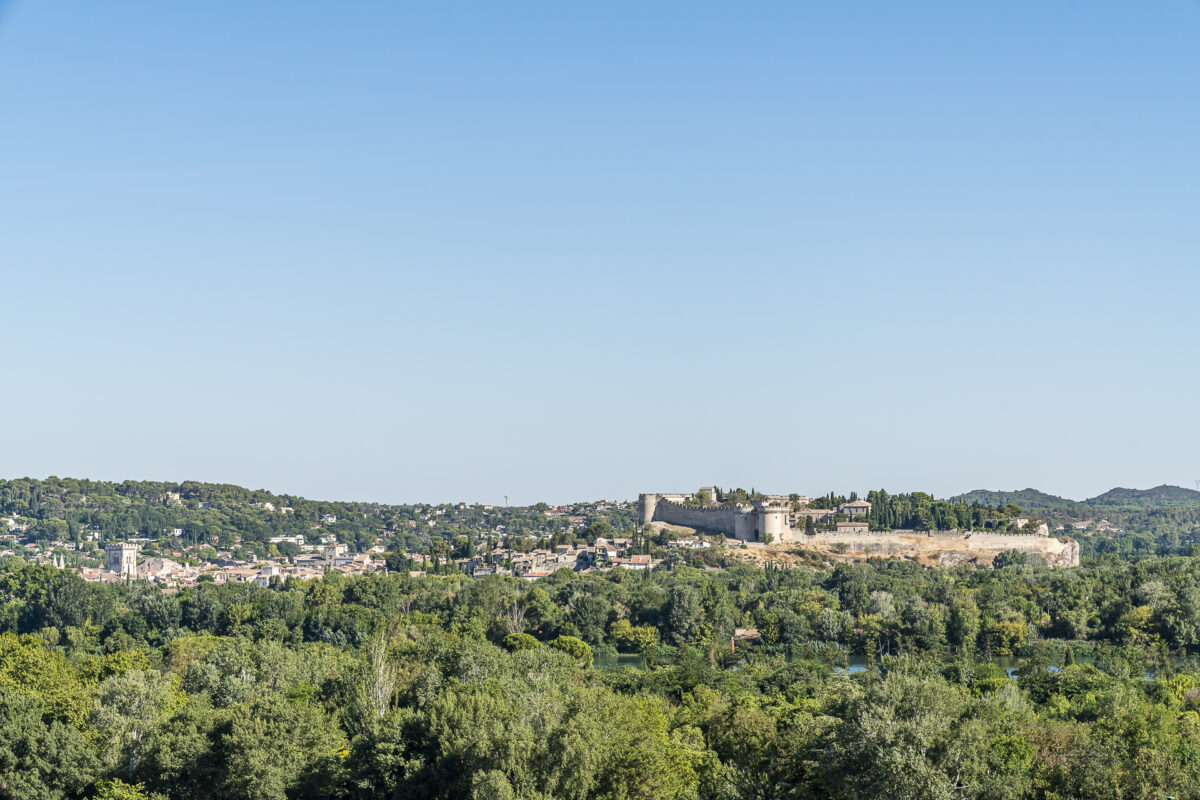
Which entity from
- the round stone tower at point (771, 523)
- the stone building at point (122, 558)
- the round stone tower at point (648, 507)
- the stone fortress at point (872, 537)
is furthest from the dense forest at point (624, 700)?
the stone building at point (122, 558)

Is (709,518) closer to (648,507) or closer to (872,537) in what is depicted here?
(648,507)

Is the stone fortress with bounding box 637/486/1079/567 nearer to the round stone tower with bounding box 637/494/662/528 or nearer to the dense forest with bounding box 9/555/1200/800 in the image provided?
the round stone tower with bounding box 637/494/662/528

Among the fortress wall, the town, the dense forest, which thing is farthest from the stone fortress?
the dense forest

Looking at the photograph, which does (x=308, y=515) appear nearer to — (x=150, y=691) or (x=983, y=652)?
(x=983, y=652)

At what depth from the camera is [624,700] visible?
27.1 meters

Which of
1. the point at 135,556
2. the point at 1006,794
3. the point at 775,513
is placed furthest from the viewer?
the point at 135,556

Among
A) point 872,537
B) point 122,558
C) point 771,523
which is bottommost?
point 122,558

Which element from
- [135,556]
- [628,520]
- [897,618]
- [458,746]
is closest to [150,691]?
[458,746]

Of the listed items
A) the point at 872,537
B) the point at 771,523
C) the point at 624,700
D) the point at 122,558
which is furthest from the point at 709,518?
the point at 624,700

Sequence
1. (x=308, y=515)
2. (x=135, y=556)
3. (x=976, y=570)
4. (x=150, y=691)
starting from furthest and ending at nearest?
(x=308, y=515) → (x=135, y=556) → (x=976, y=570) → (x=150, y=691)

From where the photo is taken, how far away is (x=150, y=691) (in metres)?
28.3

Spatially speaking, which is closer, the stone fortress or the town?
the stone fortress

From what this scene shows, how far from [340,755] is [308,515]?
142031 mm

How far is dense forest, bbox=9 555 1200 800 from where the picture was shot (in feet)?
68.3
